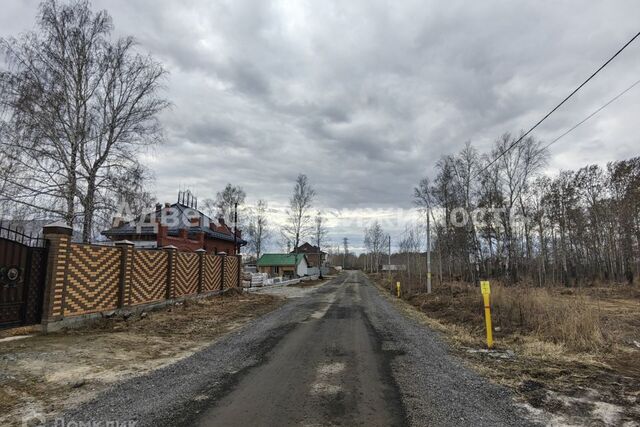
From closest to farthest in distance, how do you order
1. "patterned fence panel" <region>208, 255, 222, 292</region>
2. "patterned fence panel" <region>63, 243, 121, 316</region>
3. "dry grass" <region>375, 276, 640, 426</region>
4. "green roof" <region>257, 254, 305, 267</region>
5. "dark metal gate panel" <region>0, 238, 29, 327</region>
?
"dry grass" <region>375, 276, 640, 426</region> → "dark metal gate panel" <region>0, 238, 29, 327</region> → "patterned fence panel" <region>63, 243, 121, 316</region> → "patterned fence panel" <region>208, 255, 222, 292</region> → "green roof" <region>257, 254, 305, 267</region>

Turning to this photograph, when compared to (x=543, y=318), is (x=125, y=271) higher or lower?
higher

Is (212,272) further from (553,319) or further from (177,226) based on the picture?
(553,319)

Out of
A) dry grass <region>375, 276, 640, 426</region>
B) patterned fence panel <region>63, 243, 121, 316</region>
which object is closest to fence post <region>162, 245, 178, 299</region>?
patterned fence panel <region>63, 243, 121, 316</region>

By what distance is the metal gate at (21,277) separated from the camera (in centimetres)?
802

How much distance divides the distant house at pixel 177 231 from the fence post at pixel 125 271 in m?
13.8

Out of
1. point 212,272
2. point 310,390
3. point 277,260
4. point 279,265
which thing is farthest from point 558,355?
point 277,260

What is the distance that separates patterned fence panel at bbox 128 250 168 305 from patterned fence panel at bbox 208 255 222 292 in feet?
15.4

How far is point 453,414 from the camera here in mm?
4492

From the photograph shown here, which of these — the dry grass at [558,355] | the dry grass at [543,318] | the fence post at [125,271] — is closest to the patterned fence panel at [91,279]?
the fence post at [125,271]

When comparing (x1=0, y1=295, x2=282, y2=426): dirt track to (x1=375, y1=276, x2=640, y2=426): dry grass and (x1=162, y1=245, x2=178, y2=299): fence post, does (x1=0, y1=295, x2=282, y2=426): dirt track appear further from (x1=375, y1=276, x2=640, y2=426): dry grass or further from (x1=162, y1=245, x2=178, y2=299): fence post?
(x1=375, y1=276, x2=640, y2=426): dry grass

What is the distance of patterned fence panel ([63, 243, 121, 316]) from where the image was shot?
9.62 m

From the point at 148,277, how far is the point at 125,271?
183cm

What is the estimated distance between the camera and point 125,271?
39.1 feet

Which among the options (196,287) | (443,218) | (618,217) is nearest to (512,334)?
(196,287)
